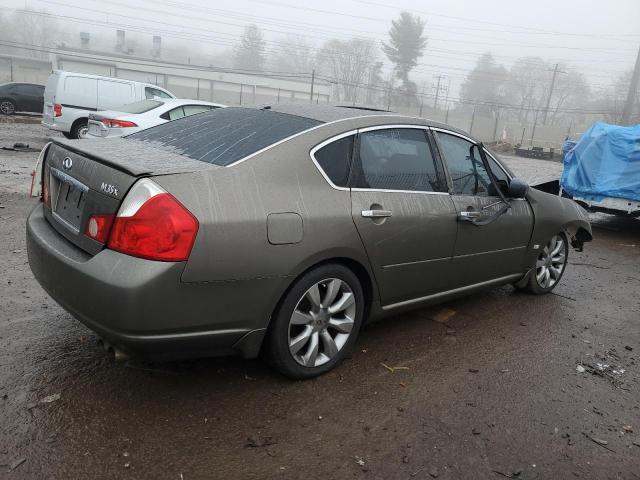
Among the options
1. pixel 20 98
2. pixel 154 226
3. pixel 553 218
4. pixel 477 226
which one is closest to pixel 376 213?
pixel 477 226

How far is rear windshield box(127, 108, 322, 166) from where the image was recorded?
301 centimetres

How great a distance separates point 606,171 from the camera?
29.7 feet

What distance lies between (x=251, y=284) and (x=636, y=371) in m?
2.93

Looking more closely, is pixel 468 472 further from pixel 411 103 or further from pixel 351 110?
pixel 411 103

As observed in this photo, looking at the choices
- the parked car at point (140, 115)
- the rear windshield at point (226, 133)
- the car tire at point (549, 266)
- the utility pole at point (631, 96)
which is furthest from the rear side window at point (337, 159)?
the utility pole at point (631, 96)

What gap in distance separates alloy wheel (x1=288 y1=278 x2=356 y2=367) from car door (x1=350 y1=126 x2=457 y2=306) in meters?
0.29

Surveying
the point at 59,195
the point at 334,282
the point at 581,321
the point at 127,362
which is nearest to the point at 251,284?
the point at 334,282

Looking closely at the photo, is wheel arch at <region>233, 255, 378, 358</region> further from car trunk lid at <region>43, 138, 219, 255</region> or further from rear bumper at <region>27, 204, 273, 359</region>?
car trunk lid at <region>43, 138, 219, 255</region>

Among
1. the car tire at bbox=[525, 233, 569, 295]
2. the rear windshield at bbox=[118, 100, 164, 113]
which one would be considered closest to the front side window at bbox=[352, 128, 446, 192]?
the car tire at bbox=[525, 233, 569, 295]

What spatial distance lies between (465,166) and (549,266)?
178 cm

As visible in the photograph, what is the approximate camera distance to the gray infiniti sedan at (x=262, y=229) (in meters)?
2.49

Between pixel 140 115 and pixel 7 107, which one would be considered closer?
pixel 140 115

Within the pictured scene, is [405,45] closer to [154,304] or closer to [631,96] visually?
[631,96]

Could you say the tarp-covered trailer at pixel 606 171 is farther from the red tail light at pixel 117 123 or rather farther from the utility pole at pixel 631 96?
the utility pole at pixel 631 96
